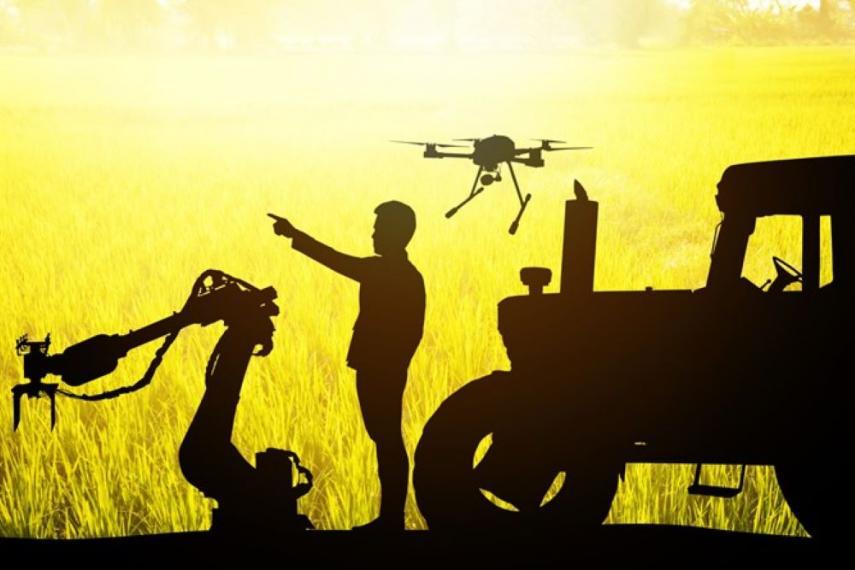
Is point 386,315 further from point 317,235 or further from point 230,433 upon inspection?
point 317,235

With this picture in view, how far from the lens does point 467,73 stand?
36.4 m

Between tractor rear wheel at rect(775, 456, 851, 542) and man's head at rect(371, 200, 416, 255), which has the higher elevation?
man's head at rect(371, 200, 416, 255)

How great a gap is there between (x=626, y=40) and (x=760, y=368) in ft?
134

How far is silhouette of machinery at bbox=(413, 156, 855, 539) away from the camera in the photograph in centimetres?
245

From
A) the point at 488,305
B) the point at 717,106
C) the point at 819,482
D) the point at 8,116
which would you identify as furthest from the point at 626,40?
the point at 819,482

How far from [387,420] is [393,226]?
0.43 metres

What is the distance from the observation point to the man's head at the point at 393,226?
219 centimetres

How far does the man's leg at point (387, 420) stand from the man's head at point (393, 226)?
28 cm

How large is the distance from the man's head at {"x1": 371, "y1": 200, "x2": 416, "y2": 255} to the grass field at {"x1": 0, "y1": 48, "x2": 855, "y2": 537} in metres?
1.67

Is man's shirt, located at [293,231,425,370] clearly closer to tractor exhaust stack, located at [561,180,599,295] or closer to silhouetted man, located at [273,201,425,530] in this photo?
silhouetted man, located at [273,201,425,530]

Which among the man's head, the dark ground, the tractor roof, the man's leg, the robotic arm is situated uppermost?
the tractor roof

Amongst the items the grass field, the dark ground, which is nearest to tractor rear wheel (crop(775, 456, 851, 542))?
the dark ground

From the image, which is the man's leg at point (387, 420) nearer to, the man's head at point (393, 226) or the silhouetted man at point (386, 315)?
the silhouetted man at point (386, 315)

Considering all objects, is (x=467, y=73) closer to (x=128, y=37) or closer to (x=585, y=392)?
(x=128, y=37)
